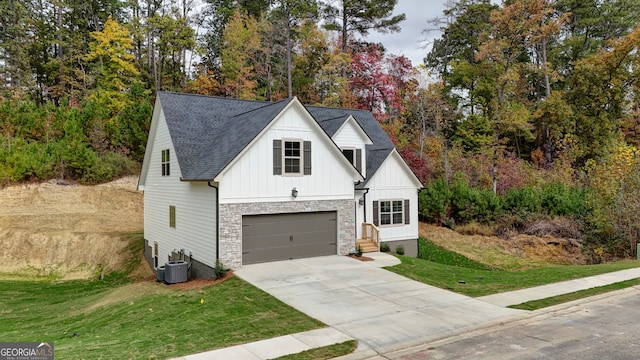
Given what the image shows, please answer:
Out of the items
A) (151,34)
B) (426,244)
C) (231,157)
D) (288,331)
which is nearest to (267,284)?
(288,331)

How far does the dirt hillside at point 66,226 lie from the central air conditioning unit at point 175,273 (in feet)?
28.4

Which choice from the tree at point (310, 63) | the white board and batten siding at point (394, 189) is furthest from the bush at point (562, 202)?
the tree at point (310, 63)

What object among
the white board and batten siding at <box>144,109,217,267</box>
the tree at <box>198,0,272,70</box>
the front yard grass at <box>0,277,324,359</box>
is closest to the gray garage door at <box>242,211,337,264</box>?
the white board and batten siding at <box>144,109,217,267</box>

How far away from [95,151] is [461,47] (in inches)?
1575

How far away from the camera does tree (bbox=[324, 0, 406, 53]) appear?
39688 millimetres

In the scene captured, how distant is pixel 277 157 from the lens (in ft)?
50.1

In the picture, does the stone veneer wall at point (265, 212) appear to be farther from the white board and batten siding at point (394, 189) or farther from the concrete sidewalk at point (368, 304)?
the white board and batten siding at point (394, 189)

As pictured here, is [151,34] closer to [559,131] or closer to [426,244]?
[426,244]

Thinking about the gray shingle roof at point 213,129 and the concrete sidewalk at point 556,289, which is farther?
the gray shingle roof at point 213,129

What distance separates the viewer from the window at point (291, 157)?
15266 millimetres

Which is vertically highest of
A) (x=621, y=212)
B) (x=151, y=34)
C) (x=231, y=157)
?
(x=151, y=34)

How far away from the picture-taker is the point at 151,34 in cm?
3803

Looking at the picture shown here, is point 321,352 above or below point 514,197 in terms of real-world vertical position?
below

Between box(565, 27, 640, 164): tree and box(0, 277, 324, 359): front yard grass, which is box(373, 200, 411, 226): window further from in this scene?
box(565, 27, 640, 164): tree
